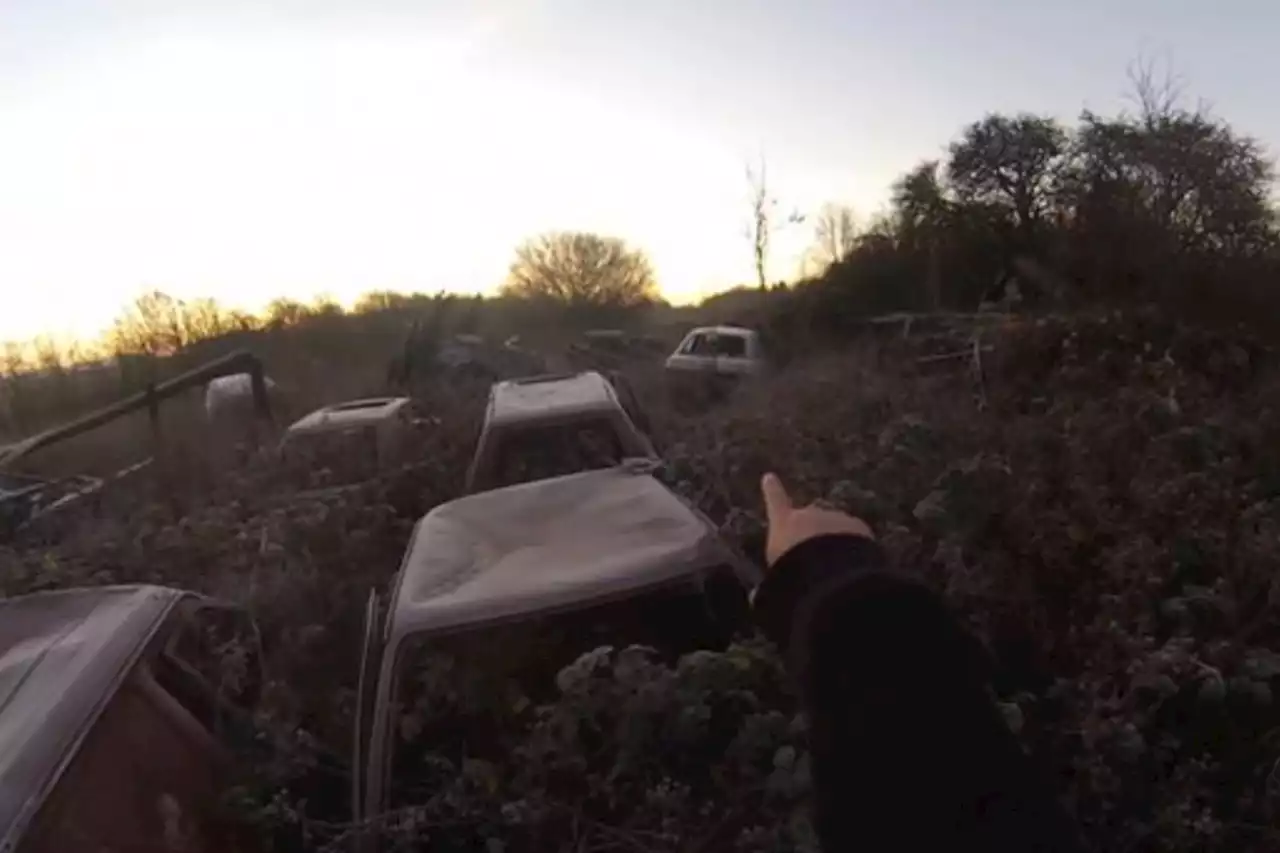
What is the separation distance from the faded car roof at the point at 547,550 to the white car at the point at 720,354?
1365cm

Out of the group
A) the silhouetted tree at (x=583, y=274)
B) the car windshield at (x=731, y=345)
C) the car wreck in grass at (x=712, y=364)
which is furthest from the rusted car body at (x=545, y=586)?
the silhouetted tree at (x=583, y=274)

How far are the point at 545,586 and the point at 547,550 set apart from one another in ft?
1.74

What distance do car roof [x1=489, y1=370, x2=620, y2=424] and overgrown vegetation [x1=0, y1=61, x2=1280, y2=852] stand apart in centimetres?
57

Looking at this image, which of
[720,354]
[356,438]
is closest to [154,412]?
[356,438]

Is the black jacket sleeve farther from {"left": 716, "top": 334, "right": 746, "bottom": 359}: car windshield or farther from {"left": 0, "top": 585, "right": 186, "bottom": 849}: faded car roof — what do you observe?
{"left": 716, "top": 334, "right": 746, "bottom": 359}: car windshield

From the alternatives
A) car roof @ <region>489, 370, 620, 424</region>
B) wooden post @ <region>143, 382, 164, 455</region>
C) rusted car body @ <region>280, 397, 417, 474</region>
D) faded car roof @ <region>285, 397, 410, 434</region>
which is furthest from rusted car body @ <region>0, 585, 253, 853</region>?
Result: wooden post @ <region>143, 382, 164, 455</region>

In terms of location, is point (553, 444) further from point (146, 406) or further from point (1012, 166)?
point (1012, 166)

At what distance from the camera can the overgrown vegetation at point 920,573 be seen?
3193 millimetres

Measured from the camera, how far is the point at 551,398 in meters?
7.54

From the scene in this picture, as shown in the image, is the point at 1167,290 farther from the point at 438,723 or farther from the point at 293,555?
the point at 438,723

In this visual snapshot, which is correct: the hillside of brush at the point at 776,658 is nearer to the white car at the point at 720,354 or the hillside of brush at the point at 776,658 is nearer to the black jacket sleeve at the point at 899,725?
the black jacket sleeve at the point at 899,725

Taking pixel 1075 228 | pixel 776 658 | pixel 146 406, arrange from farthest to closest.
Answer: pixel 1075 228 < pixel 146 406 < pixel 776 658

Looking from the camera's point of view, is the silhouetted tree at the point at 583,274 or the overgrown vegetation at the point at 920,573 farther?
the silhouetted tree at the point at 583,274

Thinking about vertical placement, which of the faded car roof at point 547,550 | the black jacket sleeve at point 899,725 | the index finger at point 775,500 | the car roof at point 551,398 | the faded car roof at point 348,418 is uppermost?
the index finger at point 775,500
